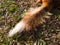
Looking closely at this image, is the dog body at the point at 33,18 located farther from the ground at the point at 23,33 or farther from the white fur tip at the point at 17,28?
the ground at the point at 23,33

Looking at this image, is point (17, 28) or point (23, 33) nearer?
point (17, 28)

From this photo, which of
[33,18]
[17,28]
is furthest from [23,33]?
[33,18]

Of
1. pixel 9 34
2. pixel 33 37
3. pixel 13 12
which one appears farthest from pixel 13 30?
pixel 13 12

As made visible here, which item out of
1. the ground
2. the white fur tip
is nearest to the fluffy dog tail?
the white fur tip

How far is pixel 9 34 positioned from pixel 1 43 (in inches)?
8.6

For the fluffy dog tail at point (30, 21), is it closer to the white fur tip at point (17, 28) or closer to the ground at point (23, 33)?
the white fur tip at point (17, 28)

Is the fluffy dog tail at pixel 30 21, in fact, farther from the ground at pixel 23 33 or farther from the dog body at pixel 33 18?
the ground at pixel 23 33

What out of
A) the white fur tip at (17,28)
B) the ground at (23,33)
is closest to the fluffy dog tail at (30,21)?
the white fur tip at (17,28)

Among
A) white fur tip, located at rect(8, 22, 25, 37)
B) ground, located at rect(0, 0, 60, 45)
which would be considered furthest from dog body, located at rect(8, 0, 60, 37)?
ground, located at rect(0, 0, 60, 45)

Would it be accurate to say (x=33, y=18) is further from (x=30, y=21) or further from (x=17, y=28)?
(x=17, y=28)

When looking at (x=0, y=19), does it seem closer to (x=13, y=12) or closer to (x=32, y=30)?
(x=13, y=12)

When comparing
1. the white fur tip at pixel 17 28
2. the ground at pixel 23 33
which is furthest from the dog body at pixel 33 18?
the ground at pixel 23 33

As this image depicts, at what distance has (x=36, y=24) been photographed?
3768 millimetres

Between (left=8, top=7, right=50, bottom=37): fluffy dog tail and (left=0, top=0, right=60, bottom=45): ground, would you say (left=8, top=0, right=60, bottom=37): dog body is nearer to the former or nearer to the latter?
(left=8, top=7, right=50, bottom=37): fluffy dog tail
